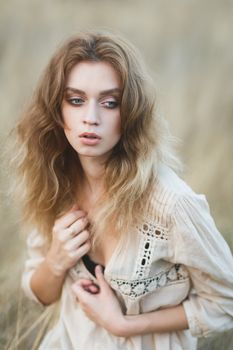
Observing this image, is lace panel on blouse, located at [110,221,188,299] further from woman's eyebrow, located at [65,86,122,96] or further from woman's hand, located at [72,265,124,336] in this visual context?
woman's eyebrow, located at [65,86,122,96]

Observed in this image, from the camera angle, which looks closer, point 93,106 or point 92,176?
point 93,106

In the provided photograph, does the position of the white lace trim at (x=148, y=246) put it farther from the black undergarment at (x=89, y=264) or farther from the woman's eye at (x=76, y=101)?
the woman's eye at (x=76, y=101)

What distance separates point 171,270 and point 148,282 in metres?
0.07

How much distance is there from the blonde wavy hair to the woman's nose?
5 centimetres

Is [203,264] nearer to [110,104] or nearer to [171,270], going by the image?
[171,270]

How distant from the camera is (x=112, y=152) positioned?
131 centimetres

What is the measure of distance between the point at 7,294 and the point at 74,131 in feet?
3.23

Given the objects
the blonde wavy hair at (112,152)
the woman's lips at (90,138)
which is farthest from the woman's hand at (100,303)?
the woman's lips at (90,138)

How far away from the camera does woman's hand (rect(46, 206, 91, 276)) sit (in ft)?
4.49

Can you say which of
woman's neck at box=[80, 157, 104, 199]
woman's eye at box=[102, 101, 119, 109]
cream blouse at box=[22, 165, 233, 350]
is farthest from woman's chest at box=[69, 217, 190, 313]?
woman's eye at box=[102, 101, 119, 109]

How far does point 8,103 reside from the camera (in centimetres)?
200

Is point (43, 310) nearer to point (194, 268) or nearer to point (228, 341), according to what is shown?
point (228, 341)

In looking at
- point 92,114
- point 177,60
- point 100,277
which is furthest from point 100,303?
point 177,60

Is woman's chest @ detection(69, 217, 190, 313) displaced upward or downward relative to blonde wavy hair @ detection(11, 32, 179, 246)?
downward
